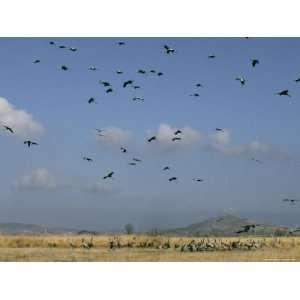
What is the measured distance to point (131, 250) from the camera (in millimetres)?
10180

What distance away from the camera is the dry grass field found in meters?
9.95

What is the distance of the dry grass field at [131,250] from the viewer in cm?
995

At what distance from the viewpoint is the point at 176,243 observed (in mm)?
10281
